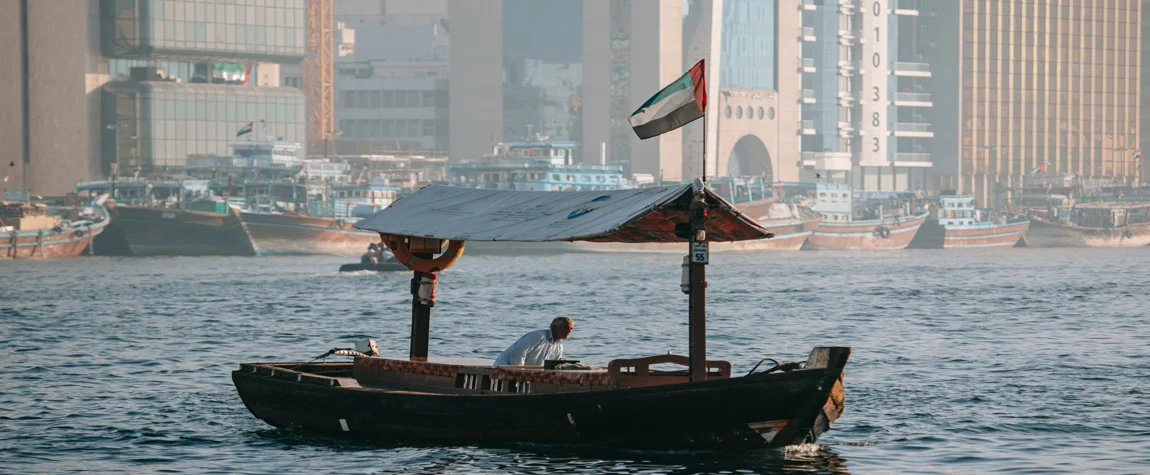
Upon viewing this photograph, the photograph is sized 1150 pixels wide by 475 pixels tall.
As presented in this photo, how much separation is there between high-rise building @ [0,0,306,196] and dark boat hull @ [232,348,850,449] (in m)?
116

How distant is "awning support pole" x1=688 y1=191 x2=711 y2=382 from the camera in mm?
20297

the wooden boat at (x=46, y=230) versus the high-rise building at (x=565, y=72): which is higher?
the high-rise building at (x=565, y=72)

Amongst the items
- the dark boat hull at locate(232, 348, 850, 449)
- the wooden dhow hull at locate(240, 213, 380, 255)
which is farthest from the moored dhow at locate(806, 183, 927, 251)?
the dark boat hull at locate(232, 348, 850, 449)

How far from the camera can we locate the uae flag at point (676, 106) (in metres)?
21.3

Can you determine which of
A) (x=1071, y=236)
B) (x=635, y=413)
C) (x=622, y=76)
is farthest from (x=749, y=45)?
(x=635, y=413)

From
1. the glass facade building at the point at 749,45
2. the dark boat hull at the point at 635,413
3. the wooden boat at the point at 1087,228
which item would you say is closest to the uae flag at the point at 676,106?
the dark boat hull at the point at 635,413

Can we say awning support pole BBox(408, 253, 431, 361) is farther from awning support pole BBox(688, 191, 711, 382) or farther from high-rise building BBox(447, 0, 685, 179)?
high-rise building BBox(447, 0, 685, 179)

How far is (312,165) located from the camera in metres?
141

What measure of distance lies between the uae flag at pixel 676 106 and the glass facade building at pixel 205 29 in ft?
419

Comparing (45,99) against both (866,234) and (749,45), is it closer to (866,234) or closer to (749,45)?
(749,45)

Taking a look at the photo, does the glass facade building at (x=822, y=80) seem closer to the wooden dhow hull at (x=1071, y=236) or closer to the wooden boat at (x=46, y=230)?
the wooden dhow hull at (x=1071, y=236)

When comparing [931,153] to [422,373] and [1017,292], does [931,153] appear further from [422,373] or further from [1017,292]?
[422,373]

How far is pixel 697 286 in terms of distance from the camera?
20516 millimetres

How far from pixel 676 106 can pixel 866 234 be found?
5197 inches
